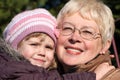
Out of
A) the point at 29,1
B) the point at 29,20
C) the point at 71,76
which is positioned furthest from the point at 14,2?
the point at 71,76

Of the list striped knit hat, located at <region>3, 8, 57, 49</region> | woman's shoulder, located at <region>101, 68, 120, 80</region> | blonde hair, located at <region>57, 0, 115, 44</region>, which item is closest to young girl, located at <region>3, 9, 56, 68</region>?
striped knit hat, located at <region>3, 8, 57, 49</region>

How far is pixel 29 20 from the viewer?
4.25m

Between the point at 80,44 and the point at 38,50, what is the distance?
41 centimetres

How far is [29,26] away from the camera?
13.8ft

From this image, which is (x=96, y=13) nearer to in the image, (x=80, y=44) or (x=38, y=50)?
(x=80, y=44)

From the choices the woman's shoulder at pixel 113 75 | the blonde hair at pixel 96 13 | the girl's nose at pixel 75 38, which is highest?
the blonde hair at pixel 96 13

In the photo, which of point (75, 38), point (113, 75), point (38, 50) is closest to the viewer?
point (113, 75)

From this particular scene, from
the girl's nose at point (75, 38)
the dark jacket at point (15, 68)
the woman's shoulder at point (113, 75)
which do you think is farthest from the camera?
the girl's nose at point (75, 38)

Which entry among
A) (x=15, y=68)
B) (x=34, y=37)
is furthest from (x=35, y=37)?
(x=15, y=68)

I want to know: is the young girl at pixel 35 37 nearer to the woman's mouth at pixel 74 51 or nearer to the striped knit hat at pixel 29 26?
the striped knit hat at pixel 29 26

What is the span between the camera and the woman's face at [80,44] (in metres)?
3.93

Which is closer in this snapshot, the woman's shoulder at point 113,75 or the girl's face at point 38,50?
the woman's shoulder at point 113,75

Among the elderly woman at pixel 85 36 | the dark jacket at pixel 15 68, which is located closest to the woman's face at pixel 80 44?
the elderly woman at pixel 85 36

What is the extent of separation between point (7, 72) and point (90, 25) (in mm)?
832
